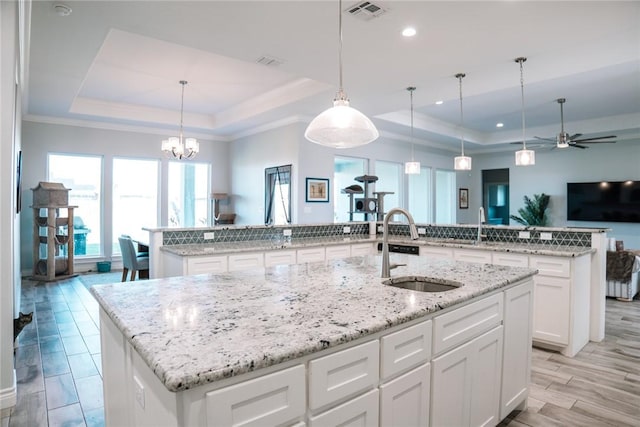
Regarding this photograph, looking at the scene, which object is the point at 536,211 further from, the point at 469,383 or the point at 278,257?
the point at 469,383

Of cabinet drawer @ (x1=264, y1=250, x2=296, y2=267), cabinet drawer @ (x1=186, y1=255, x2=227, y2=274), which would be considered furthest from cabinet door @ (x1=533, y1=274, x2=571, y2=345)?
cabinet drawer @ (x1=186, y1=255, x2=227, y2=274)

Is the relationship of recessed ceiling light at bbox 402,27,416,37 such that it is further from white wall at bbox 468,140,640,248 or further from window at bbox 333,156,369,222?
white wall at bbox 468,140,640,248

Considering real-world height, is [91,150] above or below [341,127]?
above

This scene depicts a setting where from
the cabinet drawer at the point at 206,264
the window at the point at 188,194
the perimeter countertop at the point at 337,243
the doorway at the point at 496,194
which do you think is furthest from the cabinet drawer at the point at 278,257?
the doorway at the point at 496,194

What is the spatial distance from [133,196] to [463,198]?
8.11 meters

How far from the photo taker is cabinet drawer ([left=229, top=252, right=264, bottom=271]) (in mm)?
Result: 3602

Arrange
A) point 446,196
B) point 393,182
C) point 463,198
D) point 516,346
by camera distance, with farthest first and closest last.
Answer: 1. point 463,198
2. point 446,196
3. point 393,182
4. point 516,346

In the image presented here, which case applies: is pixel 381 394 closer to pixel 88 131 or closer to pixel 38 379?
pixel 38 379

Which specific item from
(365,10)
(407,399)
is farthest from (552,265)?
(365,10)

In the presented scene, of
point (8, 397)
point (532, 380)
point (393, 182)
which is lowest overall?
point (532, 380)

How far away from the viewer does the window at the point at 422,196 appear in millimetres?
Answer: 9039

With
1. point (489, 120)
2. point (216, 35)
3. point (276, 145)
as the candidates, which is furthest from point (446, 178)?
point (216, 35)

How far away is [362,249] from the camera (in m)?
4.66

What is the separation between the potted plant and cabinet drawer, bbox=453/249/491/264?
19.7ft
